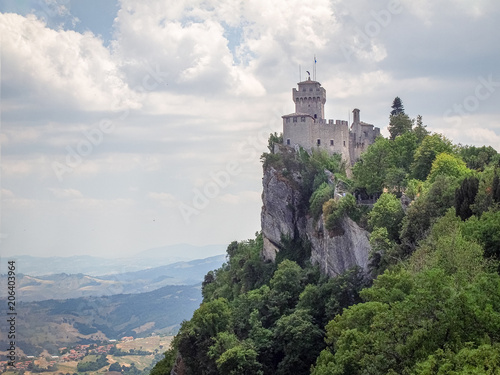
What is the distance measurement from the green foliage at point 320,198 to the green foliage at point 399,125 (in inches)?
678

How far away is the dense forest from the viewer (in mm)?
30703

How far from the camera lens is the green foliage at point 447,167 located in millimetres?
58931

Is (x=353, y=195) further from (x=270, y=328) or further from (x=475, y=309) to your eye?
(x=475, y=309)

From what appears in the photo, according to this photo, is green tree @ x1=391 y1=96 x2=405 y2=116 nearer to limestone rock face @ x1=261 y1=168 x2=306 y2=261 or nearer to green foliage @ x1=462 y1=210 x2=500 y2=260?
limestone rock face @ x1=261 y1=168 x2=306 y2=261

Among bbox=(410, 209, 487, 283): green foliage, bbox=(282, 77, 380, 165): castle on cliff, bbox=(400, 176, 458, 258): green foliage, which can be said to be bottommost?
bbox=(410, 209, 487, 283): green foliage

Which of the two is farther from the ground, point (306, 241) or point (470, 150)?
point (470, 150)

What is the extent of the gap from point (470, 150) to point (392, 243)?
75.5 ft

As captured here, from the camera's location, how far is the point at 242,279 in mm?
79312

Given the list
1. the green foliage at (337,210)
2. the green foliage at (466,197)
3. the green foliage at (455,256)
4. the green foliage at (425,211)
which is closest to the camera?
the green foliage at (455,256)

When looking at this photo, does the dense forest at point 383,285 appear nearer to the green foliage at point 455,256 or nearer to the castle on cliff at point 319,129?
the green foliage at point 455,256

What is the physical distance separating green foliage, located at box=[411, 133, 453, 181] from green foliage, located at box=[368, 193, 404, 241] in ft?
31.9

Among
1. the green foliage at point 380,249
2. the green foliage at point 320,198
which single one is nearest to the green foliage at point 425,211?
the green foliage at point 380,249

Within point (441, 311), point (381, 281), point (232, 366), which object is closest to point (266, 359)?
point (232, 366)

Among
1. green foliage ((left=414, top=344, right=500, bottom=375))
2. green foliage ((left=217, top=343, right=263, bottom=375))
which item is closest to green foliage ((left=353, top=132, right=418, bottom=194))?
green foliage ((left=217, top=343, right=263, bottom=375))
